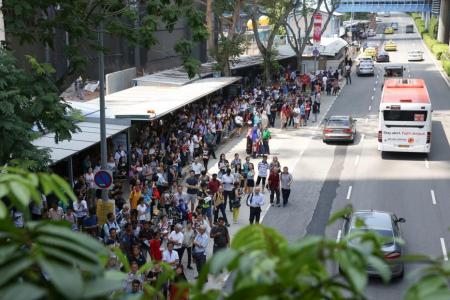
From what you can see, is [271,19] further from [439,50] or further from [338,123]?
[439,50]

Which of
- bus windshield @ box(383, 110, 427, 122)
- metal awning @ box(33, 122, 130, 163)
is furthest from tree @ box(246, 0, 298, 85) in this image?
metal awning @ box(33, 122, 130, 163)

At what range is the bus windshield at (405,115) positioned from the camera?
29.5 m

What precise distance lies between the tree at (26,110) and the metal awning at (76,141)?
10.5 feet

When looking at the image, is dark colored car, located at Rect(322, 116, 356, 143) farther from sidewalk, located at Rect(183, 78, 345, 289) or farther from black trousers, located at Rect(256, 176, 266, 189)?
black trousers, located at Rect(256, 176, 266, 189)

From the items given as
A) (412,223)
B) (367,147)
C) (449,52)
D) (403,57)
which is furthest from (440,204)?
(403,57)

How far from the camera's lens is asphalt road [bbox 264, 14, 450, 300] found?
65.8 feet

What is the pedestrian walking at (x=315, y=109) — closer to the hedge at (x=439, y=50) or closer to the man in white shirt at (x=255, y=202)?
the man in white shirt at (x=255, y=202)

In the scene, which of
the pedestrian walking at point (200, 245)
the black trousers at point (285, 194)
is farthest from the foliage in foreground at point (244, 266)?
the black trousers at point (285, 194)

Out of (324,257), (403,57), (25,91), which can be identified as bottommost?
(403,57)

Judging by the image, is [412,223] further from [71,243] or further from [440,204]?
[71,243]

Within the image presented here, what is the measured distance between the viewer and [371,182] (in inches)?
1047

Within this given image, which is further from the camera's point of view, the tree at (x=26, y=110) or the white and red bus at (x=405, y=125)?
the white and red bus at (x=405, y=125)

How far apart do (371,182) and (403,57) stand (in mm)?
60051

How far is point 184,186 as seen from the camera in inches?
934
